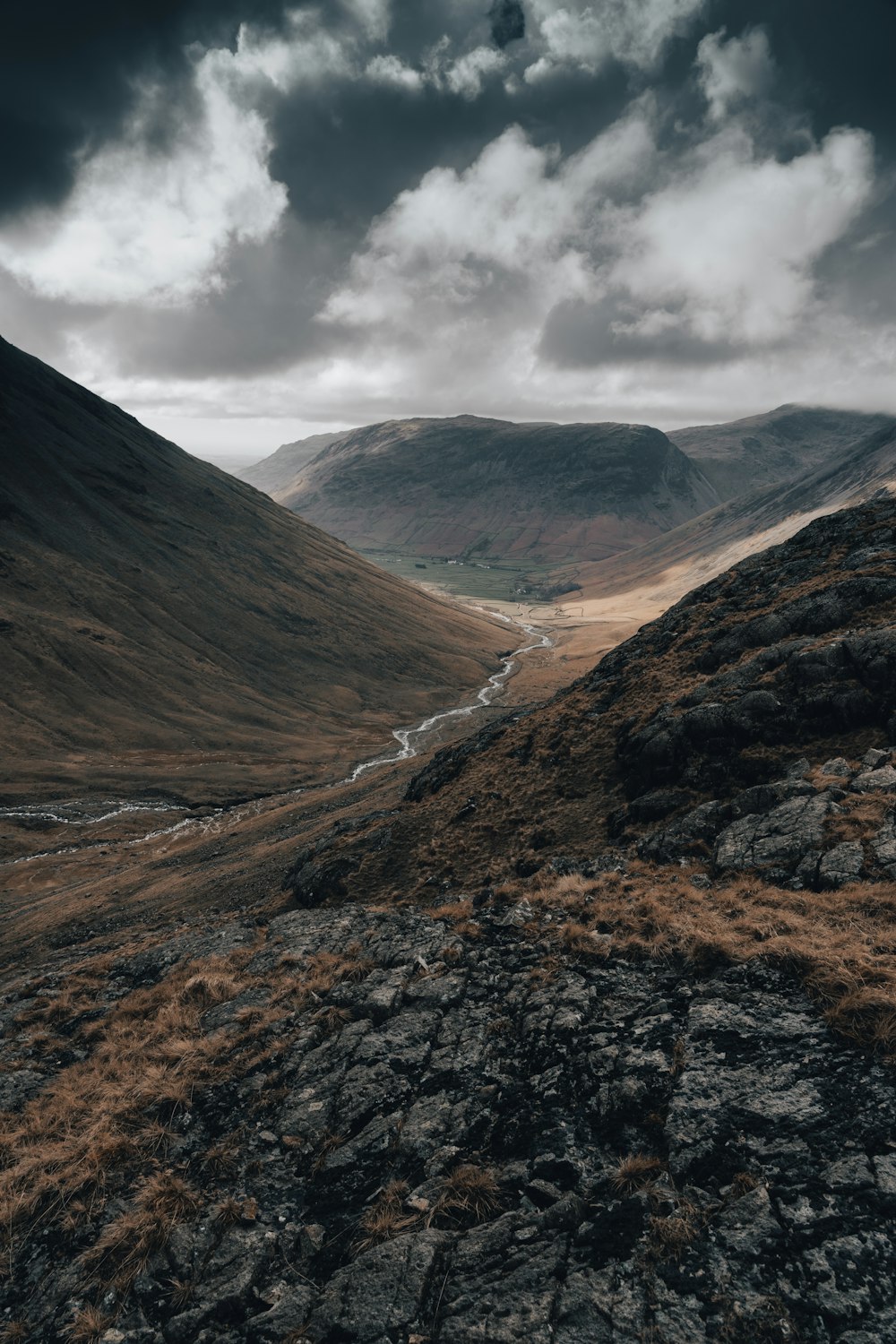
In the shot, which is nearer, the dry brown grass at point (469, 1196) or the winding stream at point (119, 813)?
the dry brown grass at point (469, 1196)

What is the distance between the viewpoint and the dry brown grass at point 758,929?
11.6 m

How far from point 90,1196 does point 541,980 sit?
37.7ft

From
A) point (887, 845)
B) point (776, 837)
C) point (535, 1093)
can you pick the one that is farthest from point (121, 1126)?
point (887, 845)

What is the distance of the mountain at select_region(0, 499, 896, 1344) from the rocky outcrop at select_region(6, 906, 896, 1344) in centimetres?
5

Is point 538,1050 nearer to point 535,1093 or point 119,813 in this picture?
point 535,1093

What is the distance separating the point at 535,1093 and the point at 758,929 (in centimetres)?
695

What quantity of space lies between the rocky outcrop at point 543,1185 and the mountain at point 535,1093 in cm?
5

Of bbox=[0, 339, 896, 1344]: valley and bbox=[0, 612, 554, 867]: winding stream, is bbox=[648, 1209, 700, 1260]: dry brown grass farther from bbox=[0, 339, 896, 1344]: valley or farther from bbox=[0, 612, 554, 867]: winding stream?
bbox=[0, 612, 554, 867]: winding stream

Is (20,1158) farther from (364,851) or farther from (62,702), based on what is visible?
(62,702)

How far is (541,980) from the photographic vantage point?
15.9m

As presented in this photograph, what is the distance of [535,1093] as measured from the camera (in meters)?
12.5

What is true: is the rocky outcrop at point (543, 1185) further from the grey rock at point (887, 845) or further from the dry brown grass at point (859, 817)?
the dry brown grass at point (859, 817)

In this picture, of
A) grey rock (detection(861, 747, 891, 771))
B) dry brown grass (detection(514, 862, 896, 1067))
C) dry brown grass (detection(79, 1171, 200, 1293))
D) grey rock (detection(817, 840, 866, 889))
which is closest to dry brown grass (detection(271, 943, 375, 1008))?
dry brown grass (detection(79, 1171, 200, 1293))

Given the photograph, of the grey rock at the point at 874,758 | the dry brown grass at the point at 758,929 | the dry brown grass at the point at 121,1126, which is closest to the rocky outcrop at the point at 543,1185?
the dry brown grass at the point at 121,1126
